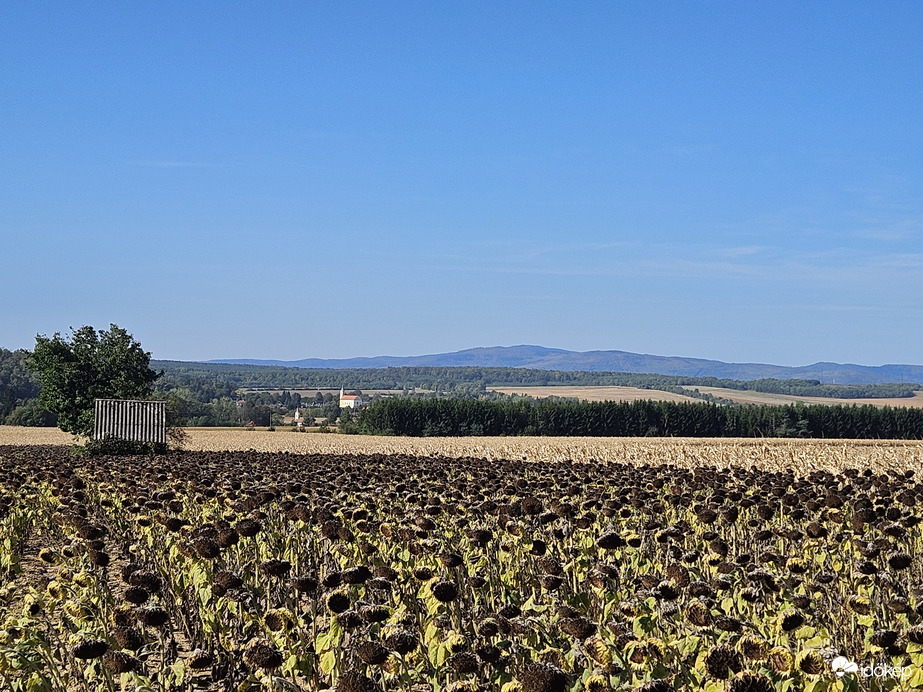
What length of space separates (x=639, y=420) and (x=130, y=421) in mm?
59984

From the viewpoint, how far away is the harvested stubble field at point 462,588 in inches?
211

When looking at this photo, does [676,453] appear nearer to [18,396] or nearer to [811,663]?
[811,663]

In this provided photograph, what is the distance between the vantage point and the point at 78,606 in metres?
6.66

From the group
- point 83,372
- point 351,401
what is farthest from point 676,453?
point 351,401

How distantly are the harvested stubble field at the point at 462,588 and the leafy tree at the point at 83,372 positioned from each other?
36441mm

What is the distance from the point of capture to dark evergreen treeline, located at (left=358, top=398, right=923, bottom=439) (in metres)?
92.2

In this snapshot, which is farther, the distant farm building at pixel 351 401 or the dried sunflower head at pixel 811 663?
the distant farm building at pixel 351 401

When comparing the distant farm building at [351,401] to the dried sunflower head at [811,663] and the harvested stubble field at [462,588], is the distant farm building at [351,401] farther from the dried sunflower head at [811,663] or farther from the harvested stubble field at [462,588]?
the dried sunflower head at [811,663]

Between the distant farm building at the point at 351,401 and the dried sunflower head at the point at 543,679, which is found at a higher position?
the dried sunflower head at the point at 543,679

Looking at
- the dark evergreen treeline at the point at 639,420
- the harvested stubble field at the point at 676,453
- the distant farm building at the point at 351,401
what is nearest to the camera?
the harvested stubble field at the point at 676,453

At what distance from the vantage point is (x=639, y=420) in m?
93.8

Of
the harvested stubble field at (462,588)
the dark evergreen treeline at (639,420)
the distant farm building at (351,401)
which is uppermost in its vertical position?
the harvested stubble field at (462,588)

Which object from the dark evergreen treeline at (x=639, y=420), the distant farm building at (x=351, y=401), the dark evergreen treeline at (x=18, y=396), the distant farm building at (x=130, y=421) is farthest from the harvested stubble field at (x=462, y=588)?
the distant farm building at (x=351, y=401)

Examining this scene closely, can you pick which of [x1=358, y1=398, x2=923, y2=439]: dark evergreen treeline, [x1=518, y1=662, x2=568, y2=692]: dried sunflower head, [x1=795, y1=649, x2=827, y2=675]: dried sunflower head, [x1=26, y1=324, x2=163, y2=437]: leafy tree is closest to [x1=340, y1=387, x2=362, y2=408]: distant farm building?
[x1=358, y1=398, x2=923, y2=439]: dark evergreen treeline
